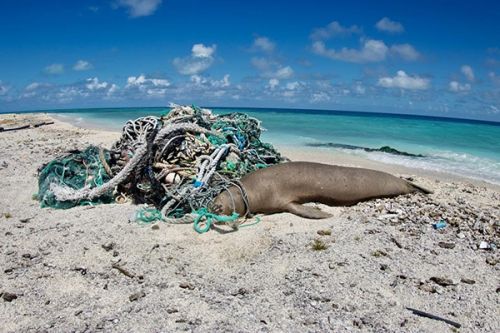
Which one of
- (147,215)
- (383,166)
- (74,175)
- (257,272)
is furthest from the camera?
(383,166)

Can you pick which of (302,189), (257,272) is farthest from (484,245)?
(257,272)

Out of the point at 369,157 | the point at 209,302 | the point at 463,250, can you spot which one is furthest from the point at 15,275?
the point at 369,157

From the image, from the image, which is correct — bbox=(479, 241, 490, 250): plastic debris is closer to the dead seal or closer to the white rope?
the dead seal

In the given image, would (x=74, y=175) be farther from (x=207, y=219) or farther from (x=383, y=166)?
(x=383, y=166)

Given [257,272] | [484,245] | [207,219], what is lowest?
[257,272]

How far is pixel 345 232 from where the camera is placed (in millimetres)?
5812

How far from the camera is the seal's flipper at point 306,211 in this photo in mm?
6363

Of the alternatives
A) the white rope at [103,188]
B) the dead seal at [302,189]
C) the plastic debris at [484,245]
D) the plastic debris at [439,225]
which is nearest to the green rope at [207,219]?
the dead seal at [302,189]

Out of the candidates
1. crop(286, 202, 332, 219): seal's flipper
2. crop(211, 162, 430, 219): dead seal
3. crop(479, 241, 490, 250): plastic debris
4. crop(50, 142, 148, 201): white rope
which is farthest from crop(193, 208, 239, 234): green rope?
crop(479, 241, 490, 250): plastic debris

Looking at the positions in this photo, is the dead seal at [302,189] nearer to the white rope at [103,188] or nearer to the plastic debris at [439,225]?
the plastic debris at [439,225]

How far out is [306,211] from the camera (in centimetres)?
647

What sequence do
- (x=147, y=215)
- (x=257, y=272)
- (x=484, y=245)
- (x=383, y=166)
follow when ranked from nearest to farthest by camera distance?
(x=257, y=272) → (x=484, y=245) → (x=147, y=215) → (x=383, y=166)

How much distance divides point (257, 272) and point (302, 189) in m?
2.43

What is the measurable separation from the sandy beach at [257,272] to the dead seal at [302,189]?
26 cm
